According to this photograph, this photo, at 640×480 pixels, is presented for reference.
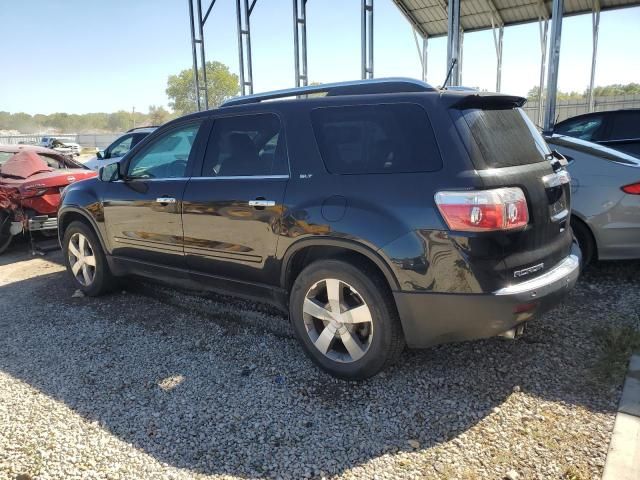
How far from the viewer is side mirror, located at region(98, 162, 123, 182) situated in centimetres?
465

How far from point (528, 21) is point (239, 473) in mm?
17038

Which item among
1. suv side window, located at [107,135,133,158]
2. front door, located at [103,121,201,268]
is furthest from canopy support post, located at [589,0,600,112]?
front door, located at [103,121,201,268]

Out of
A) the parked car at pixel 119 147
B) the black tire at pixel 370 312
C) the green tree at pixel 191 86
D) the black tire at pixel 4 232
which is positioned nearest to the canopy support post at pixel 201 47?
the parked car at pixel 119 147

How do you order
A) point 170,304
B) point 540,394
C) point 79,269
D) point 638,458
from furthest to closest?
point 79,269 → point 170,304 → point 540,394 → point 638,458

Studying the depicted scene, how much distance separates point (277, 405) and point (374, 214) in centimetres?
132

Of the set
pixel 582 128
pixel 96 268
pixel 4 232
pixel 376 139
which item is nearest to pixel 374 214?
pixel 376 139

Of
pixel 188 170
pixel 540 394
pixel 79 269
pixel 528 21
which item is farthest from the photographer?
pixel 528 21

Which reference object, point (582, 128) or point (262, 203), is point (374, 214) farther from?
point (582, 128)

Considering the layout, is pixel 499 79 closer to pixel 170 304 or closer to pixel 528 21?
pixel 528 21

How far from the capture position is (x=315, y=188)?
3225 mm

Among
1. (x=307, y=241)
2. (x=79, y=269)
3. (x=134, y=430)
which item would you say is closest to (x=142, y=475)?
(x=134, y=430)

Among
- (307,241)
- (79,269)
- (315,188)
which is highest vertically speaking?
(315,188)

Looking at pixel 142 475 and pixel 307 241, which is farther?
pixel 307 241

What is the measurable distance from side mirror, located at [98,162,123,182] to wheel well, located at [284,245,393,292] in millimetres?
2156
